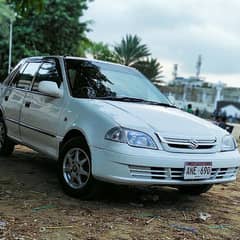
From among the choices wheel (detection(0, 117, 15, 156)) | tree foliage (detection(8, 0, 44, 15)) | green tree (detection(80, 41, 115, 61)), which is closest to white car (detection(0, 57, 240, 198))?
wheel (detection(0, 117, 15, 156))

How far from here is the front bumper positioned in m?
4.50

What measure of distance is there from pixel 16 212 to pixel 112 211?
0.95 meters

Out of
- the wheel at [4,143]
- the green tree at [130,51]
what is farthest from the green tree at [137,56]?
the wheel at [4,143]

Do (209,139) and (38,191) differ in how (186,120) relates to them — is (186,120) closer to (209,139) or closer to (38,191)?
(209,139)

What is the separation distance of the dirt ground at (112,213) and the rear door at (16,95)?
2.69 ft

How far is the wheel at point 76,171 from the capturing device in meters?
4.88

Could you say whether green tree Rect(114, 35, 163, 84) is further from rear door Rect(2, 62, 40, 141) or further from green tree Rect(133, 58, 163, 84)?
rear door Rect(2, 62, 40, 141)

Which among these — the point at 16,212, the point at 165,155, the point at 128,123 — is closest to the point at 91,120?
the point at 128,123

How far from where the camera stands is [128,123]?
468cm

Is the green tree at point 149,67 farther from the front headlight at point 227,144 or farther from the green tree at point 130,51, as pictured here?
the front headlight at point 227,144

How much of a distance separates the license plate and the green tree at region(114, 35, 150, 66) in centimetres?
4590

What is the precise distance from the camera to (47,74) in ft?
20.5

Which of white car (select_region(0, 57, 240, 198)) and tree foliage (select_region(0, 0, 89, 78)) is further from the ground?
tree foliage (select_region(0, 0, 89, 78))

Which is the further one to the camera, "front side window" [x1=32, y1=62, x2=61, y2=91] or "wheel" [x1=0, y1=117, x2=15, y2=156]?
"wheel" [x1=0, y1=117, x2=15, y2=156]
